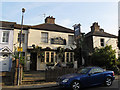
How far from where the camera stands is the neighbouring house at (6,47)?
14773 mm

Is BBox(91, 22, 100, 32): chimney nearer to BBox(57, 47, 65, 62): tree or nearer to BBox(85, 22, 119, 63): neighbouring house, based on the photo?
BBox(85, 22, 119, 63): neighbouring house

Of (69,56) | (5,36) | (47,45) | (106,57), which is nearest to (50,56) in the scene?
(47,45)

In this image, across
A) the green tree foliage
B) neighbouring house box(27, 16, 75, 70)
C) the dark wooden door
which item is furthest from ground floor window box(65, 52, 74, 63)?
the dark wooden door

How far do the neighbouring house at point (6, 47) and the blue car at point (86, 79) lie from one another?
10011mm

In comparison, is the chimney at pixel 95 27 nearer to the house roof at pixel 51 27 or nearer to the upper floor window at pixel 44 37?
the house roof at pixel 51 27

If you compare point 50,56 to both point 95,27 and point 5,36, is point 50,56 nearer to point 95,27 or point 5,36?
point 5,36

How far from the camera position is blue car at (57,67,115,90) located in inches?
276

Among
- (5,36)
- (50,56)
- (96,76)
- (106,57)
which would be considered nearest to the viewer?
(96,76)

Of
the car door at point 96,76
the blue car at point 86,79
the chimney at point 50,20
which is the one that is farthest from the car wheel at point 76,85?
the chimney at point 50,20

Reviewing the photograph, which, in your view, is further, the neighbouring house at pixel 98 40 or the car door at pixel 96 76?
the neighbouring house at pixel 98 40

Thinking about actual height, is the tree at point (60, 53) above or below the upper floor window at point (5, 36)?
below

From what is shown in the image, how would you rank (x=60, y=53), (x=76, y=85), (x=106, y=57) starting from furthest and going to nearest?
(x=60, y=53) → (x=106, y=57) → (x=76, y=85)

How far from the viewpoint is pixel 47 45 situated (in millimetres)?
17281

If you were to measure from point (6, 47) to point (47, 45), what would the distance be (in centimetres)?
582
